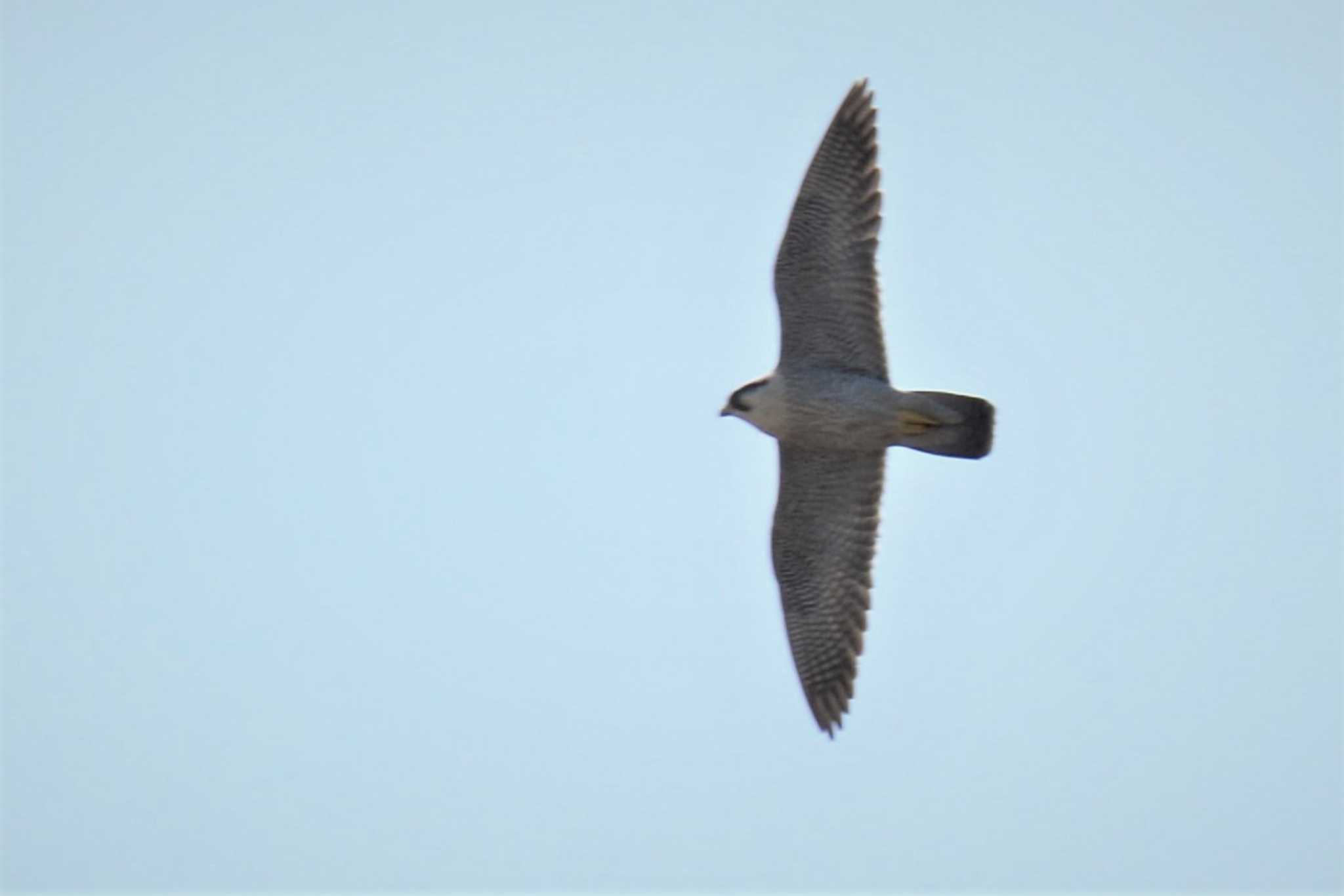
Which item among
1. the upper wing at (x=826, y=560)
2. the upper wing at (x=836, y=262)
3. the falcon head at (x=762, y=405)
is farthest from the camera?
the upper wing at (x=826, y=560)

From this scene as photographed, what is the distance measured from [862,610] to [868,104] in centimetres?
346

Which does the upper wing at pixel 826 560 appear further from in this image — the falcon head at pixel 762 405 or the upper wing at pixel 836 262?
the upper wing at pixel 836 262

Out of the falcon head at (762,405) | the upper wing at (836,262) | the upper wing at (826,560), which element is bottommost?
the upper wing at (826,560)

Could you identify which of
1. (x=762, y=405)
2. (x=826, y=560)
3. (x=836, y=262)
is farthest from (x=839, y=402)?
(x=826, y=560)

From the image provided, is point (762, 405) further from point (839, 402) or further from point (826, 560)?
point (826, 560)

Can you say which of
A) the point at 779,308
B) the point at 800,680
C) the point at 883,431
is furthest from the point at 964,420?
the point at 800,680

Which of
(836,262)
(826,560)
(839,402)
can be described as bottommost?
(826,560)

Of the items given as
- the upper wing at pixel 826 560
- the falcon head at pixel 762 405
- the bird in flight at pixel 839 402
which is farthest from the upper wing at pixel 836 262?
the upper wing at pixel 826 560

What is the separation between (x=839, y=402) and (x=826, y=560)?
1266 millimetres

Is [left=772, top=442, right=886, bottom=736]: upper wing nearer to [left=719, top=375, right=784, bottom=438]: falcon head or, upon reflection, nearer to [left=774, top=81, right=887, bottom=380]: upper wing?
[left=719, top=375, right=784, bottom=438]: falcon head

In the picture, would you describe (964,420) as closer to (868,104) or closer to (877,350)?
(877,350)

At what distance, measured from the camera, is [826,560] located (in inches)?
551

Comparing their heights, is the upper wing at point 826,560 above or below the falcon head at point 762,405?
below

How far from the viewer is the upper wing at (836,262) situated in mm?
13195
